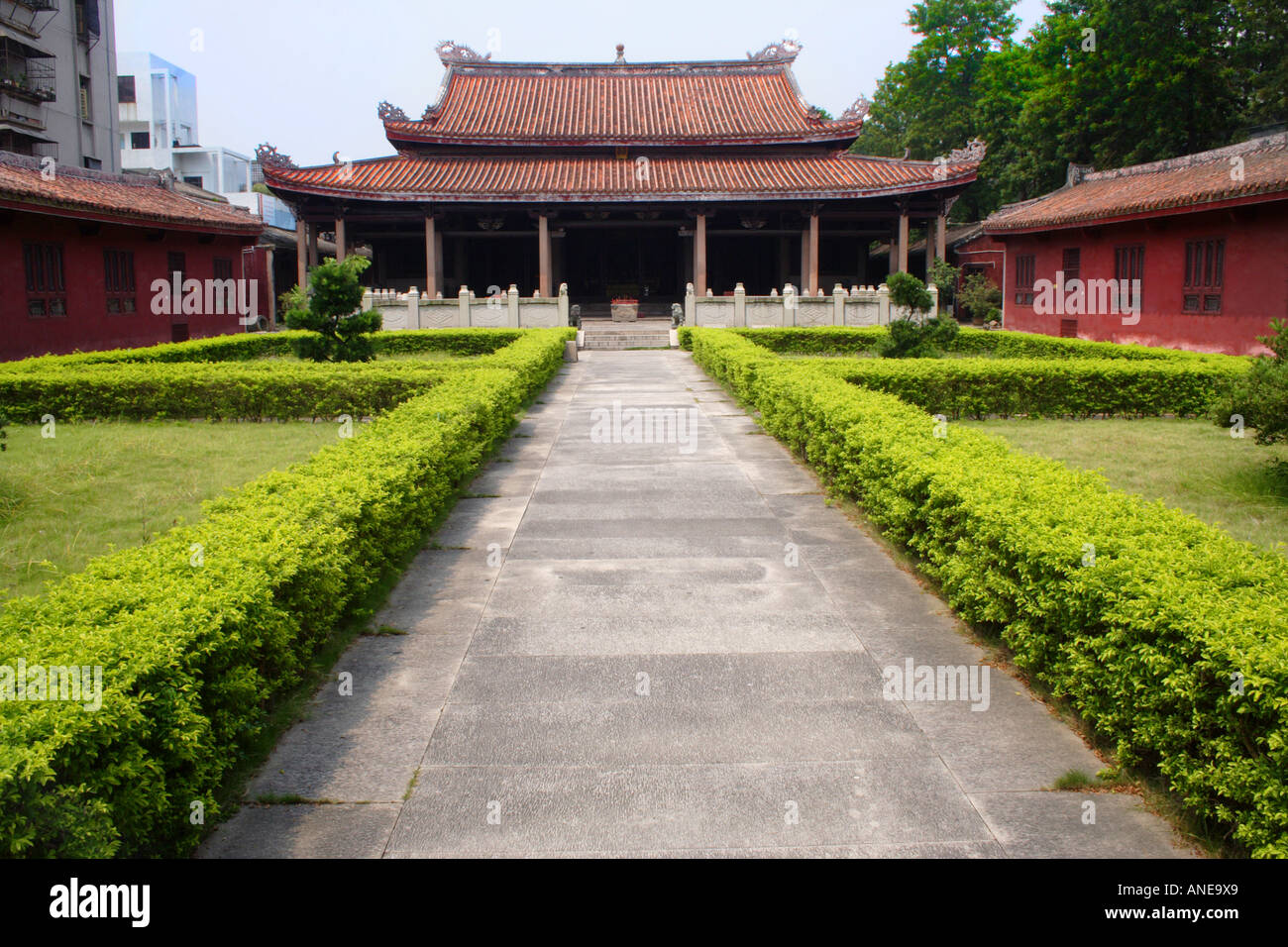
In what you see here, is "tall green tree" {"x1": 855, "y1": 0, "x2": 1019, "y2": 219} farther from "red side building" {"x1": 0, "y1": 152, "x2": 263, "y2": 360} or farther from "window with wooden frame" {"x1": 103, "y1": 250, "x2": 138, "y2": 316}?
"window with wooden frame" {"x1": 103, "y1": 250, "x2": 138, "y2": 316}

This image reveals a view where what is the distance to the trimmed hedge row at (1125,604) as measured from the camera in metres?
3.43

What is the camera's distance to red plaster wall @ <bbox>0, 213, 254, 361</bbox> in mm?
18188

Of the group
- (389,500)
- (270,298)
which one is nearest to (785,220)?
(270,298)

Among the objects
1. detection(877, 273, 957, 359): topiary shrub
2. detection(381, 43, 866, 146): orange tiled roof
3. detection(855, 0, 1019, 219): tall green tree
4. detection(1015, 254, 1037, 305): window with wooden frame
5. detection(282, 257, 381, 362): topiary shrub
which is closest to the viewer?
detection(282, 257, 381, 362): topiary shrub

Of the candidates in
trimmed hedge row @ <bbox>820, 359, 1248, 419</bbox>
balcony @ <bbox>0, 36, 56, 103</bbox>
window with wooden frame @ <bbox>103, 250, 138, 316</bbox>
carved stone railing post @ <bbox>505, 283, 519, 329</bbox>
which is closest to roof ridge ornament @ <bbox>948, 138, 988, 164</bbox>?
carved stone railing post @ <bbox>505, 283, 519, 329</bbox>

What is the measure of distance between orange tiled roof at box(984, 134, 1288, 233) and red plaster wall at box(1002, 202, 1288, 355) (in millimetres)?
598

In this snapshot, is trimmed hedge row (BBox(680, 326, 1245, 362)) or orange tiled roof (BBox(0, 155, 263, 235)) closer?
orange tiled roof (BBox(0, 155, 263, 235))

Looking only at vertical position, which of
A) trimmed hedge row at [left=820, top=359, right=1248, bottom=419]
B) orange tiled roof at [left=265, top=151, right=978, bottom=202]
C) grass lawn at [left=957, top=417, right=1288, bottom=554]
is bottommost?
grass lawn at [left=957, top=417, right=1288, bottom=554]

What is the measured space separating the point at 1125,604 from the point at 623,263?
30532 mm

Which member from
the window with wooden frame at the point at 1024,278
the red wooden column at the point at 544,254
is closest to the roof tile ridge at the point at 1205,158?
the window with wooden frame at the point at 1024,278

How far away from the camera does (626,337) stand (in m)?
27.0

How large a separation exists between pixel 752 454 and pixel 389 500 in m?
5.38

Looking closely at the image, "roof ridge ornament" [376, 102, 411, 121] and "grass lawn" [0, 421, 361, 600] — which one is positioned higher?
"roof ridge ornament" [376, 102, 411, 121]

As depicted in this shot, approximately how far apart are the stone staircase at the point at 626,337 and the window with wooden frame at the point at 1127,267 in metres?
10.4
